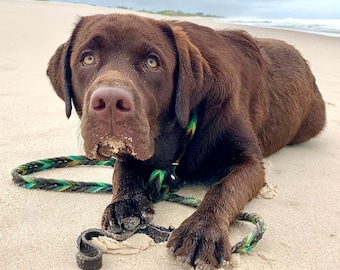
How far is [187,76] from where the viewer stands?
9.20 ft

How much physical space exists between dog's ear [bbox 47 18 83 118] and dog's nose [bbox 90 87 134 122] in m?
0.74

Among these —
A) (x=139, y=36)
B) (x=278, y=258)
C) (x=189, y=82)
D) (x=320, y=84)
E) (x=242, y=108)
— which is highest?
(x=139, y=36)

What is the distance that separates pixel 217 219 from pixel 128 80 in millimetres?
802

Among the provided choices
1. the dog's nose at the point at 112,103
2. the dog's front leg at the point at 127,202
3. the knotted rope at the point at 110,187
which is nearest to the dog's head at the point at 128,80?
the dog's nose at the point at 112,103

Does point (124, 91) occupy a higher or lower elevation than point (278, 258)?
higher

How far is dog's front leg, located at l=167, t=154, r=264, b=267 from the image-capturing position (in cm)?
213

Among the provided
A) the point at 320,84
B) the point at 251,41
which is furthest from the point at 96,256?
the point at 320,84

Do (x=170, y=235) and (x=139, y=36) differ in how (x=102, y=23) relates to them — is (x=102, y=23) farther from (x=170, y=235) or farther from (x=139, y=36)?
(x=170, y=235)

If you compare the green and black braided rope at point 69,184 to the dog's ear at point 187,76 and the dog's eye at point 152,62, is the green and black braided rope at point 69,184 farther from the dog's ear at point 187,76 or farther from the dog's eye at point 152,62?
the dog's eye at point 152,62

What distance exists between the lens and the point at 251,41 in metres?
3.79

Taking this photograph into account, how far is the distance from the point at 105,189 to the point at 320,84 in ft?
16.8

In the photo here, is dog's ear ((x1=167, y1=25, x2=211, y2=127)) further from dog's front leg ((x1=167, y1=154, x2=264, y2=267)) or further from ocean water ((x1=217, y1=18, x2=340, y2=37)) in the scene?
ocean water ((x1=217, y1=18, x2=340, y2=37))

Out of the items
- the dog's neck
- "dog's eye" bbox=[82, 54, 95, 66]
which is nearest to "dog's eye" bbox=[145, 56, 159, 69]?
"dog's eye" bbox=[82, 54, 95, 66]

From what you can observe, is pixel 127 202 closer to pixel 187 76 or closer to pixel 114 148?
pixel 114 148
